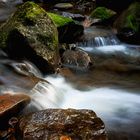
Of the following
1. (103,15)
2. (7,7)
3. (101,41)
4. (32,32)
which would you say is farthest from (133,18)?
(7,7)

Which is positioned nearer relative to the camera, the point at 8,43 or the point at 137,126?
the point at 137,126

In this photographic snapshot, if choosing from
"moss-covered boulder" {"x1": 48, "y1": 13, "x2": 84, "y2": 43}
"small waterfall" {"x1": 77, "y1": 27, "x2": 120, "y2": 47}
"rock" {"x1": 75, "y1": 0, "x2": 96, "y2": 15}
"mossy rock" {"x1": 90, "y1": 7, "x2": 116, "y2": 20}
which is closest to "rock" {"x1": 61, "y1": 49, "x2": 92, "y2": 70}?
"moss-covered boulder" {"x1": 48, "y1": 13, "x2": 84, "y2": 43}

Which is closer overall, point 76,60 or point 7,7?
point 76,60

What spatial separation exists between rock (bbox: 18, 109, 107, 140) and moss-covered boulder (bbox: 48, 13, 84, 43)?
5.68 meters

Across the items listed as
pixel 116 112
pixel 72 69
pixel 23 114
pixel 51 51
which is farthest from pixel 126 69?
pixel 23 114

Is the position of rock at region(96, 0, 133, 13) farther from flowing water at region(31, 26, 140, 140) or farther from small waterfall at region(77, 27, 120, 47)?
flowing water at region(31, 26, 140, 140)

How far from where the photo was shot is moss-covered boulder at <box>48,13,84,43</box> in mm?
10594

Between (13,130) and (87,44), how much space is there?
6.46 m

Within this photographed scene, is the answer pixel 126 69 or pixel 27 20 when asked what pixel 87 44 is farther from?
pixel 27 20

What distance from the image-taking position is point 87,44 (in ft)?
36.9

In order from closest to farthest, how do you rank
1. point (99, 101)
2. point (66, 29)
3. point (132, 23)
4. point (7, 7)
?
point (99, 101) < point (66, 29) < point (132, 23) < point (7, 7)

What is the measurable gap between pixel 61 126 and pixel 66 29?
624cm

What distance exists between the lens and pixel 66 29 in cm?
1071

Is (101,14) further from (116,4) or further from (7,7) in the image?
(7,7)
